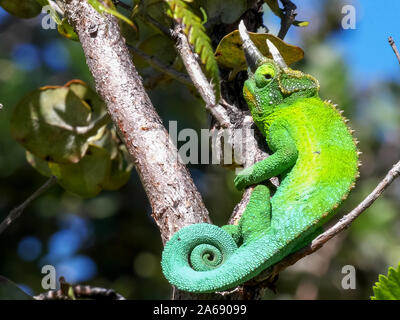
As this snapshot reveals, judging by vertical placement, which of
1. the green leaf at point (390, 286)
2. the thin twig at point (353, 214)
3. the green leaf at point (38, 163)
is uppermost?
the green leaf at point (38, 163)

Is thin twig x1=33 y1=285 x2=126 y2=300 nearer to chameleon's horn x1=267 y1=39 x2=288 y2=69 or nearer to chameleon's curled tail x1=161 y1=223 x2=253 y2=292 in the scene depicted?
chameleon's curled tail x1=161 y1=223 x2=253 y2=292

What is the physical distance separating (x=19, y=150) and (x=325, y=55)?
194 centimetres

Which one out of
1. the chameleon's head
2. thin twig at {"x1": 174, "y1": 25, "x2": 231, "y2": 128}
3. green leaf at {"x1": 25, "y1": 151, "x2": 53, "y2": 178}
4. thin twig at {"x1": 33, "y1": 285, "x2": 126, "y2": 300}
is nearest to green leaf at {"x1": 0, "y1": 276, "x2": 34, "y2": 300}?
thin twig at {"x1": 33, "y1": 285, "x2": 126, "y2": 300}

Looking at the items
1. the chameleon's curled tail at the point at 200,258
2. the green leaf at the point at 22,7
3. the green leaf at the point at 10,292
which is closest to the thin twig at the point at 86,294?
the green leaf at the point at 10,292

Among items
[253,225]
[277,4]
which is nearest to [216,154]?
[253,225]

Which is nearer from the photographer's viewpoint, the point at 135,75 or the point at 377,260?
the point at 135,75

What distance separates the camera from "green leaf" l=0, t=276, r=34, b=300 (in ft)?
5.83

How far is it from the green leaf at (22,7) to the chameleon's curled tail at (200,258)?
1.07m

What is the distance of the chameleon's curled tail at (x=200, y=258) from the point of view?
1.52m

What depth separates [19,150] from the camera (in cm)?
349

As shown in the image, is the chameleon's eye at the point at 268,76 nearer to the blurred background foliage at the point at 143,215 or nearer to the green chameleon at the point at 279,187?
the green chameleon at the point at 279,187

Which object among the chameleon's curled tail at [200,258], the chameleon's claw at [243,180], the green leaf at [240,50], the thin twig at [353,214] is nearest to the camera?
the thin twig at [353,214]
